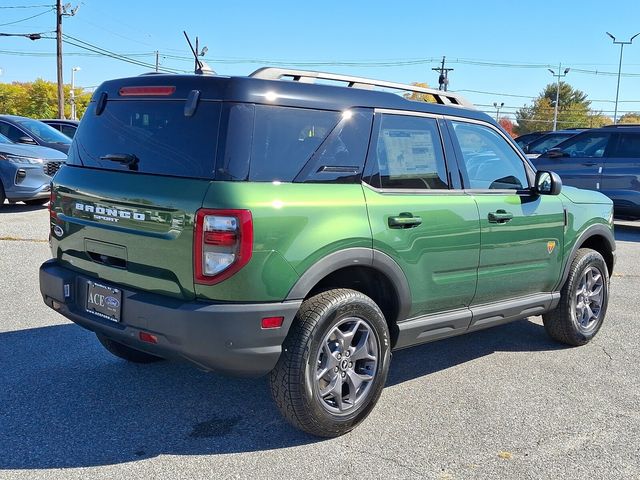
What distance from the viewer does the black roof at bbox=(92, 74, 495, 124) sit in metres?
3.23

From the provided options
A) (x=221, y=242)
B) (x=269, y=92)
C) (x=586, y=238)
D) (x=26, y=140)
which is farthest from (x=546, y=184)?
(x=26, y=140)

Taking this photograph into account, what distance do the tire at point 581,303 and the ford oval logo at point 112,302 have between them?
3.45 metres

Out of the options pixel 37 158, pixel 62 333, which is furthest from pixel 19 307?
pixel 37 158

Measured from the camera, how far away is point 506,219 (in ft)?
14.5

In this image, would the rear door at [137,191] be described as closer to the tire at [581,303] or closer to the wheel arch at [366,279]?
the wheel arch at [366,279]

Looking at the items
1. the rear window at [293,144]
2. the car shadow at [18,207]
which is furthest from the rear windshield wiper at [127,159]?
the car shadow at [18,207]

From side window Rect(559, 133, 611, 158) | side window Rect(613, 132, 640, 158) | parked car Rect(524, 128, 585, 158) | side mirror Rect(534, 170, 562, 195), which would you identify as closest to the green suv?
side mirror Rect(534, 170, 562, 195)

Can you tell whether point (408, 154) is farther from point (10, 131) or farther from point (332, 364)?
point (10, 131)

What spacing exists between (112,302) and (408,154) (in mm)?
1926

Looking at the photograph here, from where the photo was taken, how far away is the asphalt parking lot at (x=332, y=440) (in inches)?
127

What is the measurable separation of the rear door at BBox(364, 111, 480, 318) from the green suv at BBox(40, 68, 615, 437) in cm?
1

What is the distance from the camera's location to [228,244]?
3051 mm

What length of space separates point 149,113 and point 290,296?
1282 millimetres

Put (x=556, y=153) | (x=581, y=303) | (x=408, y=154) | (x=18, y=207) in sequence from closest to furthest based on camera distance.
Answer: (x=408, y=154), (x=581, y=303), (x=18, y=207), (x=556, y=153)
